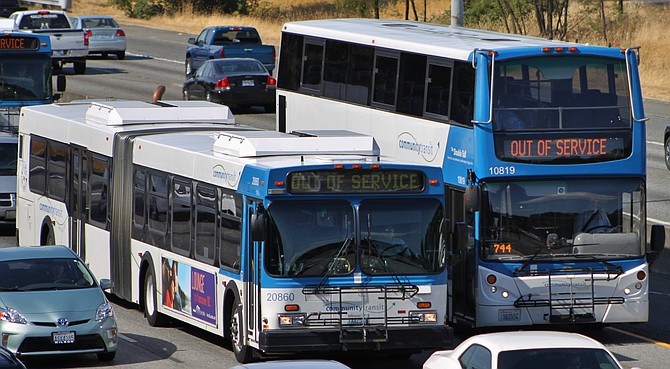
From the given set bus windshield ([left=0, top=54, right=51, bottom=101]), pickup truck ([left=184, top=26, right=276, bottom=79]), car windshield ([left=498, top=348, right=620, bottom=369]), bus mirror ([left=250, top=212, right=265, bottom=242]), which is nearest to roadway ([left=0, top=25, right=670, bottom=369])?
bus mirror ([left=250, top=212, right=265, bottom=242])

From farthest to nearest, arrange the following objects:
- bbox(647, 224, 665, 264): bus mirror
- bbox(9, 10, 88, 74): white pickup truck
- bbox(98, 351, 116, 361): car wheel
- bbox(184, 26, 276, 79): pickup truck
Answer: bbox(9, 10, 88, 74): white pickup truck → bbox(184, 26, 276, 79): pickup truck → bbox(647, 224, 665, 264): bus mirror → bbox(98, 351, 116, 361): car wheel

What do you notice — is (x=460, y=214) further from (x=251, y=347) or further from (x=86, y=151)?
(x=86, y=151)

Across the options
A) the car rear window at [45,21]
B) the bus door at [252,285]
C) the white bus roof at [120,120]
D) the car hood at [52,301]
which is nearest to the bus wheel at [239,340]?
the bus door at [252,285]

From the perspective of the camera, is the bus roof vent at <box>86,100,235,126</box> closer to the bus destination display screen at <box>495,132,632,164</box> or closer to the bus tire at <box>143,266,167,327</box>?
the bus tire at <box>143,266,167,327</box>

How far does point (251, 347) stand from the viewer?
16438 mm

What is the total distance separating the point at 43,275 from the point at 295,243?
3.68 m

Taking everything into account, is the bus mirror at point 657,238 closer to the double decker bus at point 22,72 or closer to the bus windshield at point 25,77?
the double decker bus at point 22,72

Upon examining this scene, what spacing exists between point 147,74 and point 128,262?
30.9 meters

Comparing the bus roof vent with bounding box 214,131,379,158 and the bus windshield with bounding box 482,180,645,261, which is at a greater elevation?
the bus roof vent with bounding box 214,131,379,158

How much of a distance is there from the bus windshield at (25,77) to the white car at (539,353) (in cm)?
2393

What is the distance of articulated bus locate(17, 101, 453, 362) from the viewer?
52.0 ft

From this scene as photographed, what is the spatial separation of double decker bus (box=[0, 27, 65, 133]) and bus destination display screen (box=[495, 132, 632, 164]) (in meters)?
18.8

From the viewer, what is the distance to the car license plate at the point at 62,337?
16.7m

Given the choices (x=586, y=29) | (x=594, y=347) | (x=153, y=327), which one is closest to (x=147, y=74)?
(x=586, y=29)
